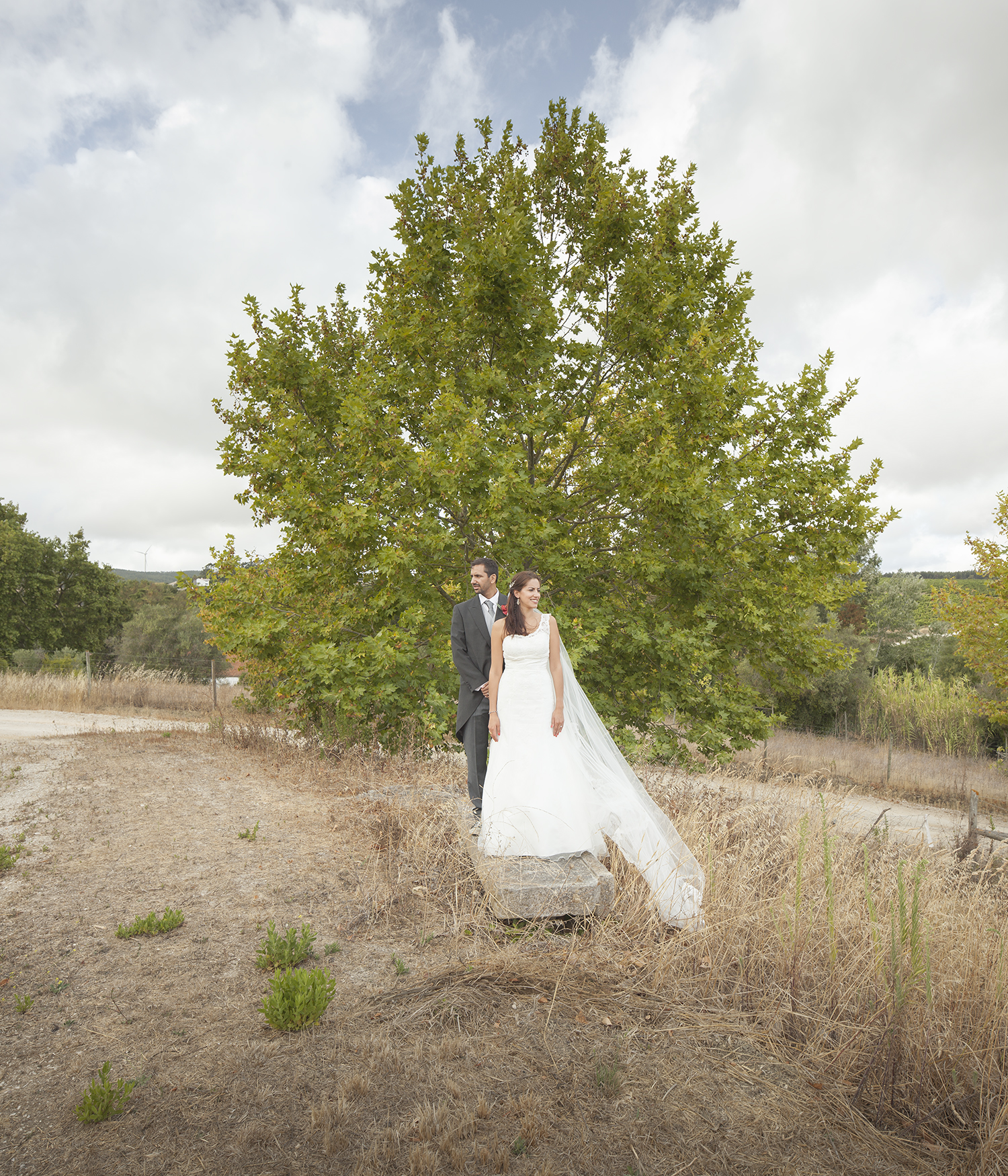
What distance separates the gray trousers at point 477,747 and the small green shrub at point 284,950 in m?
2.42

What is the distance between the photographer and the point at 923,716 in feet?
79.8

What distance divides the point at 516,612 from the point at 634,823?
5.80 feet

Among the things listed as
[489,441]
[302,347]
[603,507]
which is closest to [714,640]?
[603,507]

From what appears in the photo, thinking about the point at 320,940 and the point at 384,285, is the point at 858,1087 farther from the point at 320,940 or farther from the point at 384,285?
the point at 384,285

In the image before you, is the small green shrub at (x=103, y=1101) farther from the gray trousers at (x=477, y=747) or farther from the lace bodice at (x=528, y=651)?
the gray trousers at (x=477, y=747)

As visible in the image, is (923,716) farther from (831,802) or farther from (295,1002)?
(295,1002)

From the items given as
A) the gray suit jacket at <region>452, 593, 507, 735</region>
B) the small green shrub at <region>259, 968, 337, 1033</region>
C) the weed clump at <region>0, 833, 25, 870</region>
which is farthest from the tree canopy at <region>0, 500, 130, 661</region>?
the small green shrub at <region>259, 968, 337, 1033</region>

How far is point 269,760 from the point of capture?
10438 millimetres

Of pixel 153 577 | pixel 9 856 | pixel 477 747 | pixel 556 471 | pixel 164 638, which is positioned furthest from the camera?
pixel 153 577

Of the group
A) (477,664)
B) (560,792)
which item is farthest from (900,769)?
(560,792)

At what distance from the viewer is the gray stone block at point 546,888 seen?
4059mm

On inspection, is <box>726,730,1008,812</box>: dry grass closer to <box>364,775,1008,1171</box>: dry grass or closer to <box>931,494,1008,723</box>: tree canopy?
<box>931,494,1008,723</box>: tree canopy

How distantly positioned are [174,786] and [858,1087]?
7.83m

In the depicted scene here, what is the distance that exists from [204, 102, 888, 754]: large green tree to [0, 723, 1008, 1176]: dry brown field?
368cm
